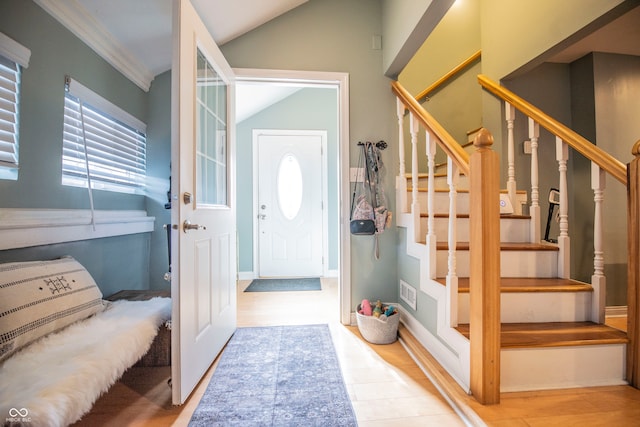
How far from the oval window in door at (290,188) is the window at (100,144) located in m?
1.87

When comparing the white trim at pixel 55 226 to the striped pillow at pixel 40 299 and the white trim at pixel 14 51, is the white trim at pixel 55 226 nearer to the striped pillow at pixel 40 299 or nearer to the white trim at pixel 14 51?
the striped pillow at pixel 40 299

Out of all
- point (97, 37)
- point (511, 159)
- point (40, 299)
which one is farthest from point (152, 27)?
point (511, 159)

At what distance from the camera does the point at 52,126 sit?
1.34m

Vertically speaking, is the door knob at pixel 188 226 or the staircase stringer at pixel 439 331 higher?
the door knob at pixel 188 226

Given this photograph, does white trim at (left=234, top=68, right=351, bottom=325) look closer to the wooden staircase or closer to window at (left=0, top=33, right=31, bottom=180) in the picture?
the wooden staircase

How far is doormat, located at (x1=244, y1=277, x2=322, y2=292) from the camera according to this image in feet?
10.2

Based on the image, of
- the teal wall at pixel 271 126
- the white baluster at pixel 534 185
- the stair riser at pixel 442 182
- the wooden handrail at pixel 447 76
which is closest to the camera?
the white baluster at pixel 534 185

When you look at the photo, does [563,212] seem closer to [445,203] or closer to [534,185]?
[534,185]

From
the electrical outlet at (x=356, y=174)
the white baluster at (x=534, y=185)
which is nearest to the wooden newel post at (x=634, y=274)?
the white baluster at (x=534, y=185)

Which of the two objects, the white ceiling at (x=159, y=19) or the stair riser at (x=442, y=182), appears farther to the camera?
the stair riser at (x=442, y=182)

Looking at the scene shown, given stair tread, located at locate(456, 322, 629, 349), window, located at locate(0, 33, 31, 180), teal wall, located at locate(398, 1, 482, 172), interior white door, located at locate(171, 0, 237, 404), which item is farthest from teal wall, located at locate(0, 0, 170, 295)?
teal wall, located at locate(398, 1, 482, 172)

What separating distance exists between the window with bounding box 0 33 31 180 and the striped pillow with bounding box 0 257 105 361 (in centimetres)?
43

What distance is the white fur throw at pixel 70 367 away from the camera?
732 mm

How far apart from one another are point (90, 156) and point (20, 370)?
121 cm
